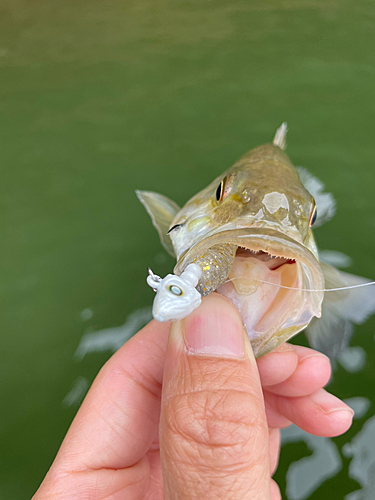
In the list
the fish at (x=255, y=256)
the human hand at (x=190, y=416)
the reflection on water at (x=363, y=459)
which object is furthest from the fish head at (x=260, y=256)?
the reflection on water at (x=363, y=459)

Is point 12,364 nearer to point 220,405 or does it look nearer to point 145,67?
point 220,405

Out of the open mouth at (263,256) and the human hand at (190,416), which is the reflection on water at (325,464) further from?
the open mouth at (263,256)

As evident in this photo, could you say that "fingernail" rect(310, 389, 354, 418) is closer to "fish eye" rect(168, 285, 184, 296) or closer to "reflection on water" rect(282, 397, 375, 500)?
"reflection on water" rect(282, 397, 375, 500)

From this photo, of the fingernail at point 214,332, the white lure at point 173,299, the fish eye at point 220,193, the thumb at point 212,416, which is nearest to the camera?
the white lure at point 173,299

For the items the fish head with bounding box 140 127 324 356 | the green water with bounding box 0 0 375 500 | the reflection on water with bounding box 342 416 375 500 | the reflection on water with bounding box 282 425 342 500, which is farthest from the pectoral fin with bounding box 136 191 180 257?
the reflection on water with bounding box 342 416 375 500

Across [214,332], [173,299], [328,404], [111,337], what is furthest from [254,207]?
[111,337]

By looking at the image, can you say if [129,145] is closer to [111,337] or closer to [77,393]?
[111,337]
